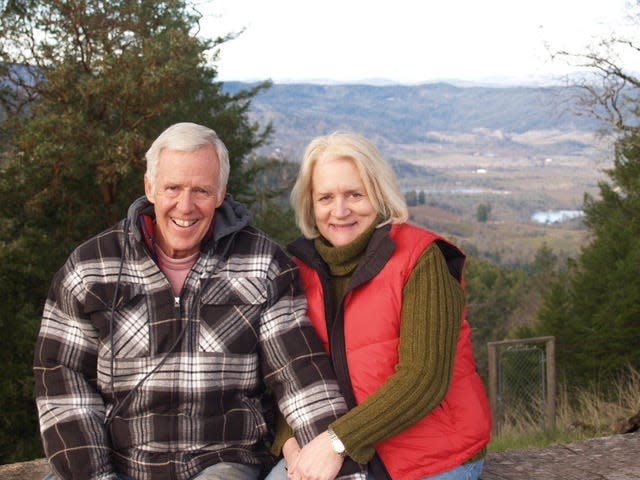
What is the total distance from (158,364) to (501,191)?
5531 inches

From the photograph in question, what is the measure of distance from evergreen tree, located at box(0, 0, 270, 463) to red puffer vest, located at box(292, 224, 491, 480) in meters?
7.12

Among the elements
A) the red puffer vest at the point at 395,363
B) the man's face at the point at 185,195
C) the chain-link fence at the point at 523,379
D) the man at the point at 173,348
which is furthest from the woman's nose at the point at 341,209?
the chain-link fence at the point at 523,379

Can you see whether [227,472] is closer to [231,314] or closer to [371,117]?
[231,314]

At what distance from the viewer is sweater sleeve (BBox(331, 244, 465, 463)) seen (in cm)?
224

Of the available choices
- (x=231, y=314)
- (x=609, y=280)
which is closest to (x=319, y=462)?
(x=231, y=314)

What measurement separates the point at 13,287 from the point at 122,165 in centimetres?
214

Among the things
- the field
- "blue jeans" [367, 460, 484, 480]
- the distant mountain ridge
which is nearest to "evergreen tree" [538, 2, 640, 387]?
the field

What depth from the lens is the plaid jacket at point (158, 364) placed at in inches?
91.5

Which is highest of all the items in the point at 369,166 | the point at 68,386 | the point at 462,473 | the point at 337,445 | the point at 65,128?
the point at 65,128

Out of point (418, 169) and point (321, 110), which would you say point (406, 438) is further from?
point (321, 110)

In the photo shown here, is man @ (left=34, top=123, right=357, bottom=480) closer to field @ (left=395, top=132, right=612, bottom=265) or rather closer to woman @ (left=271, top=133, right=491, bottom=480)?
woman @ (left=271, top=133, right=491, bottom=480)

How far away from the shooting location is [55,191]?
415 inches

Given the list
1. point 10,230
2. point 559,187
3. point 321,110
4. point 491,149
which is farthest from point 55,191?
point 491,149

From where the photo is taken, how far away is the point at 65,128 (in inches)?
389
